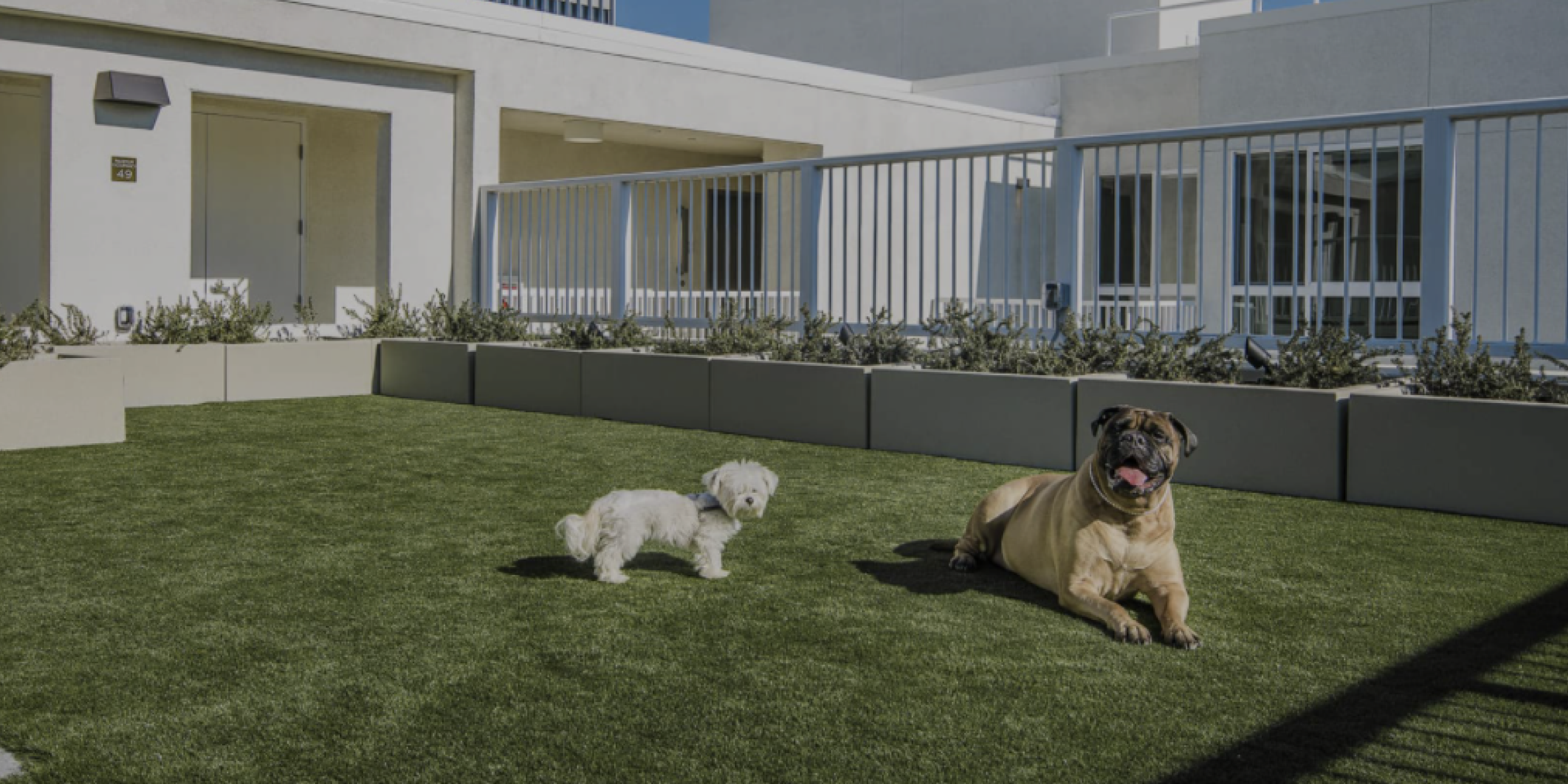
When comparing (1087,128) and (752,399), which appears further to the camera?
(1087,128)

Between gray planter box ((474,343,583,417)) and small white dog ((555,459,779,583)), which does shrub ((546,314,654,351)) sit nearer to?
gray planter box ((474,343,583,417))

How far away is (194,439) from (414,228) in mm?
4747

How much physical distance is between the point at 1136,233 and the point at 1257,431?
1.50m

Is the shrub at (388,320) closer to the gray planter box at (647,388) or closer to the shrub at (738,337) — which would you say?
the gray planter box at (647,388)

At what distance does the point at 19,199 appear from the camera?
13.4 m

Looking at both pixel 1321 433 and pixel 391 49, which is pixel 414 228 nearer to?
pixel 391 49

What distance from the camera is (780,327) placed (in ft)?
29.1

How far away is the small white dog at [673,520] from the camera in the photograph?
163 inches

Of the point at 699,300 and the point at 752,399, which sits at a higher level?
the point at 699,300

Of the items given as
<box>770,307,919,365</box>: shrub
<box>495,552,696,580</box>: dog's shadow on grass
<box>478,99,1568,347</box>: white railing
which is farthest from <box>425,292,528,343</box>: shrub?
<box>495,552,696,580</box>: dog's shadow on grass

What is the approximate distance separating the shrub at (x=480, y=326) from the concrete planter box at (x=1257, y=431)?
5943 millimetres

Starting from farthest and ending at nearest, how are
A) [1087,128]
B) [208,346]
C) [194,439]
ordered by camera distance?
1. [1087,128]
2. [208,346]
3. [194,439]

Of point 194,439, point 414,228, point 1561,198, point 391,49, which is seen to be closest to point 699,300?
point 414,228

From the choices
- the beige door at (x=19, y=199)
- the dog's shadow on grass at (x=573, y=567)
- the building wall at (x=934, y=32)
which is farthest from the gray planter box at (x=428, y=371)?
the building wall at (x=934, y=32)
